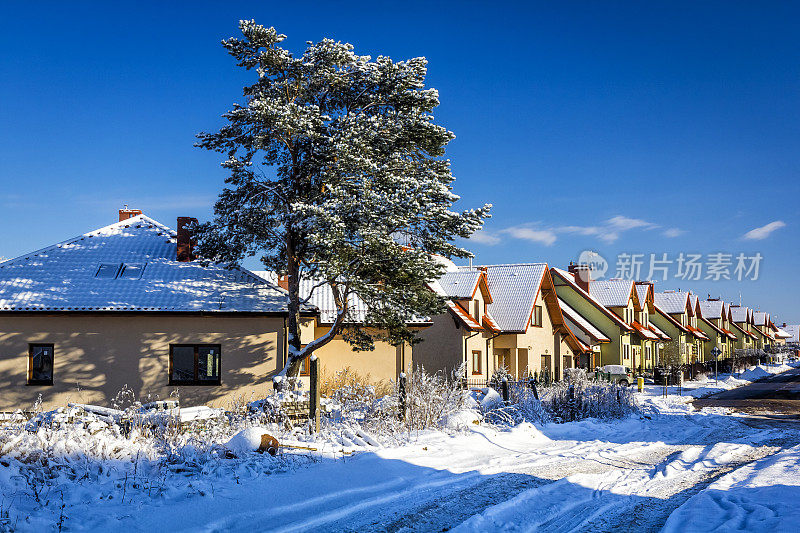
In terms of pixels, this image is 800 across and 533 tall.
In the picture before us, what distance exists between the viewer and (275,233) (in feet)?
63.6

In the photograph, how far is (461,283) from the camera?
106ft

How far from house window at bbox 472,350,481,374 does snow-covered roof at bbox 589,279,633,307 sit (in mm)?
22231

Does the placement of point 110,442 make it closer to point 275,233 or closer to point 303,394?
point 303,394

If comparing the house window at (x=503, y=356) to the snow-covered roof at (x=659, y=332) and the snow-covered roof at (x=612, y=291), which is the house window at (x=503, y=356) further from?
the snow-covered roof at (x=659, y=332)

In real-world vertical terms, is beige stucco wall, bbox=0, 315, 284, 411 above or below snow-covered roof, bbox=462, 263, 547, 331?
below

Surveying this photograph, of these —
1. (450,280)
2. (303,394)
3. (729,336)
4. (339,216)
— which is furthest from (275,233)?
(729,336)

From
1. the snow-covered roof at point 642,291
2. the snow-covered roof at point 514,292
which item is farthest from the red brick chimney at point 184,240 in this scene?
the snow-covered roof at point 642,291

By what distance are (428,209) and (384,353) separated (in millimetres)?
9260

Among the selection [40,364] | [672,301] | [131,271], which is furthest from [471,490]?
[672,301]

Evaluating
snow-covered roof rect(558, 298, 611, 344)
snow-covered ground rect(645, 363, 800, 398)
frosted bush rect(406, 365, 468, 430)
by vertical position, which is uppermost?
snow-covered roof rect(558, 298, 611, 344)

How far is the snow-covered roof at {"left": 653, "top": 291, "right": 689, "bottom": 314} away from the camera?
65.9 m

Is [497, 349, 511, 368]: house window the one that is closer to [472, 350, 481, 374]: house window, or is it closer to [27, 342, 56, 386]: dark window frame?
[472, 350, 481, 374]: house window

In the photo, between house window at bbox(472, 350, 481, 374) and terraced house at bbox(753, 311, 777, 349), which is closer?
house window at bbox(472, 350, 481, 374)

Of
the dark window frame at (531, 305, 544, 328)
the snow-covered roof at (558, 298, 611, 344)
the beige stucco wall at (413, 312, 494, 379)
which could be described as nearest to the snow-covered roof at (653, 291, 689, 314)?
the snow-covered roof at (558, 298, 611, 344)
